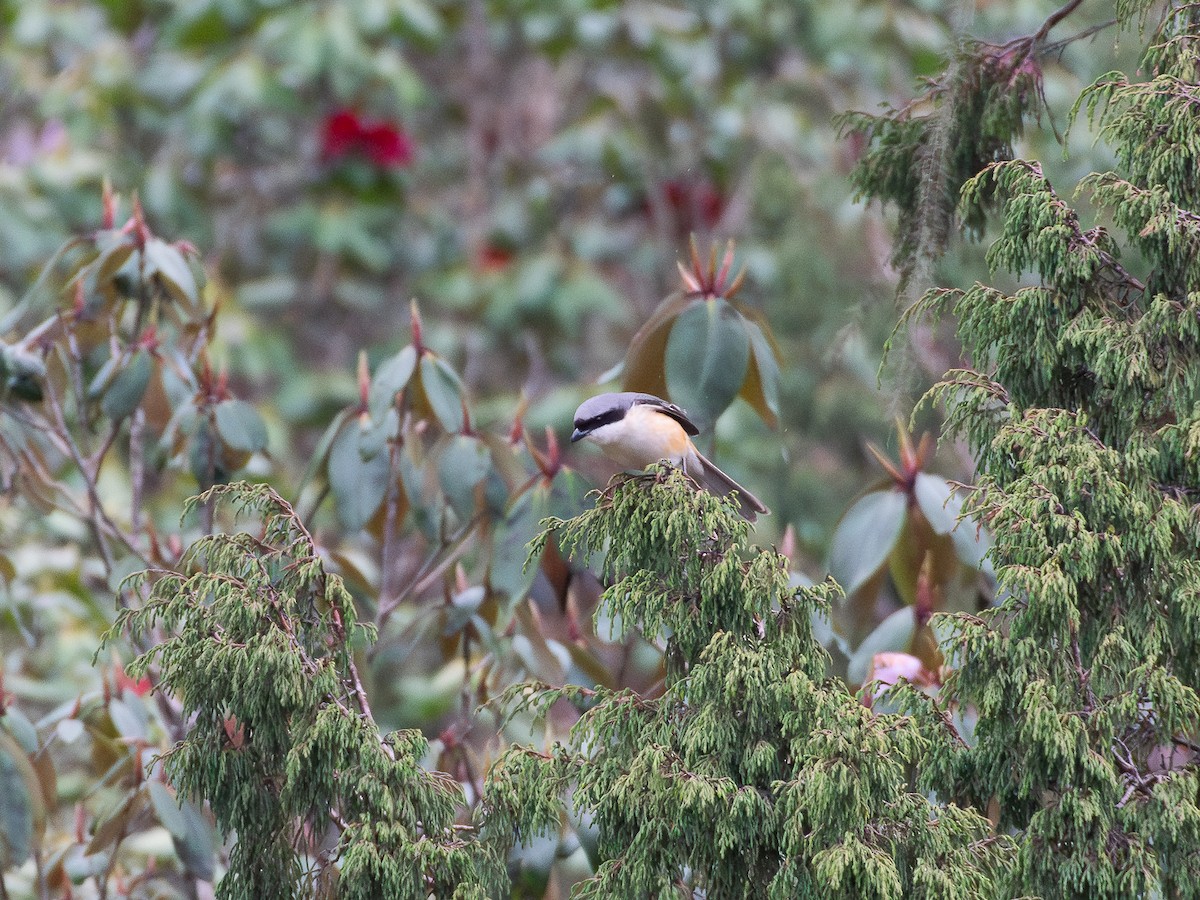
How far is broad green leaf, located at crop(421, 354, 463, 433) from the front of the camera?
277 centimetres

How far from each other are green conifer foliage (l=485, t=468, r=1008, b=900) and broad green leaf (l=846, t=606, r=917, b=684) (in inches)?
34.6

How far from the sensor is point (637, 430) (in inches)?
83.0

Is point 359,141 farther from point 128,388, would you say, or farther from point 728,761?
point 728,761

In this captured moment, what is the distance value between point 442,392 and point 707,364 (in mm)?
561

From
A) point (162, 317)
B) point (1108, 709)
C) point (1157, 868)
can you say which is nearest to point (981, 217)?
point (1108, 709)

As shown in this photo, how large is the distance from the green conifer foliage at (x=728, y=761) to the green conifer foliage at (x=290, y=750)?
0.11m

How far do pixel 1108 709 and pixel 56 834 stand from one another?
2.59 metres

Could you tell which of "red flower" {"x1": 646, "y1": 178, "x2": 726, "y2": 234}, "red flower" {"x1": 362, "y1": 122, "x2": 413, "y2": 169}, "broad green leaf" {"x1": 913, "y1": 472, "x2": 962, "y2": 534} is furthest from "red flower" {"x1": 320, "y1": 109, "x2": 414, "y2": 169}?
"broad green leaf" {"x1": 913, "y1": 472, "x2": 962, "y2": 534}

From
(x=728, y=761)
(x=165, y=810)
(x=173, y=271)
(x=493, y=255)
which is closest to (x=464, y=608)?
(x=165, y=810)

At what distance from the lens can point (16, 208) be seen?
5156mm

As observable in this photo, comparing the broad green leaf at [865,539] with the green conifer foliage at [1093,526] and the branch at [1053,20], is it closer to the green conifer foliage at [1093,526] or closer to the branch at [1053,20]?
the green conifer foliage at [1093,526]

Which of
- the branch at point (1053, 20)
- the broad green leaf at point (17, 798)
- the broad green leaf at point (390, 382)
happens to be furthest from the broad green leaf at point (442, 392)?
the branch at point (1053, 20)

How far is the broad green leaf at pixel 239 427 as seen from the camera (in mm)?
2803

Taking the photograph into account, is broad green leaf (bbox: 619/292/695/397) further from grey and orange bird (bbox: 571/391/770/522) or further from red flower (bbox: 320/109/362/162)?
red flower (bbox: 320/109/362/162)
